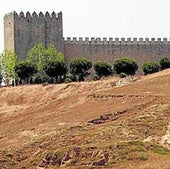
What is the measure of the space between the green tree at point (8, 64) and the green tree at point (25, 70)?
2149mm

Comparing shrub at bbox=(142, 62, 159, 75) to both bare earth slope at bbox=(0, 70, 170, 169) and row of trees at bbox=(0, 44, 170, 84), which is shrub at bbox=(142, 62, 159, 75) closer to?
row of trees at bbox=(0, 44, 170, 84)

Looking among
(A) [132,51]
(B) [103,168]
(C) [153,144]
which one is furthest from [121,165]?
(A) [132,51]

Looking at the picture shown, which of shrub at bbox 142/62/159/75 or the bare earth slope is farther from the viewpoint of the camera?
shrub at bbox 142/62/159/75

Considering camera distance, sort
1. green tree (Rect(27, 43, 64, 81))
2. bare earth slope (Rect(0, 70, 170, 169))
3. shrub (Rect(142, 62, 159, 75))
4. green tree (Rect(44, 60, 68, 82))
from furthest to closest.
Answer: green tree (Rect(27, 43, 64, 81)), shrub (Rect(142, 62, 159, 75)), green tree (Rect(44, 60, 68, 82)), bare earth slope (Rect(0, 70, 170, 169))

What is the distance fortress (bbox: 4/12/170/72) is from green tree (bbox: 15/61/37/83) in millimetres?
6186

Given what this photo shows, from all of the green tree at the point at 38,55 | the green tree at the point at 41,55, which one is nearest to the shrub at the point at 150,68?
the green tree at the point at 41,55

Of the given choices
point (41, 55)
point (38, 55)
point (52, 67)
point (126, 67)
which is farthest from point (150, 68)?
point (38, 55)

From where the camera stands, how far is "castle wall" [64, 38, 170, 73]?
82625 mm

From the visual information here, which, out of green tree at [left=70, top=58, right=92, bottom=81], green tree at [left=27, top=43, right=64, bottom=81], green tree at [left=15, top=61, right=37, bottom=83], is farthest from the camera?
green tree at [left=27, top=43, right=64, bottom=81]

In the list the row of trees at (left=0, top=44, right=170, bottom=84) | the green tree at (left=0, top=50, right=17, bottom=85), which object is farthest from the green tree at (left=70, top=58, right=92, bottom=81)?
the green tree at (left=0, top=50, right=17, bottom=85)

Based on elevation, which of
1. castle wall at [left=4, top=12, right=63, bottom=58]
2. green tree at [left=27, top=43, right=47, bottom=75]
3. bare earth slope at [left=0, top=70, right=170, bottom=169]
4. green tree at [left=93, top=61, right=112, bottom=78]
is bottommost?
bare earth slope at [left=0, top=70, right=170, bottom=169]

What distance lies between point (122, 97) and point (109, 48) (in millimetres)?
39693

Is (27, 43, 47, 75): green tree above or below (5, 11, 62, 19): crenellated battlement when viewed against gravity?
below

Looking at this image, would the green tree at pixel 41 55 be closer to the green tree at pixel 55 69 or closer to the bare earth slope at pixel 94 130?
the green tree at pixel 55 69
